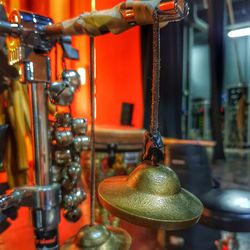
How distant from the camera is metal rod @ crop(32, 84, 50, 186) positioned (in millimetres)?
568

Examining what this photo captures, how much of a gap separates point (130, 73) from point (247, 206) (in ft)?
4.53

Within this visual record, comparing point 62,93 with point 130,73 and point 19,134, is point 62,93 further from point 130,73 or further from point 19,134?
point 130,73

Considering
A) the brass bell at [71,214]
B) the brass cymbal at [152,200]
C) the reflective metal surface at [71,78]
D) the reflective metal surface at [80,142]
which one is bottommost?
the brass bell at [71,214]

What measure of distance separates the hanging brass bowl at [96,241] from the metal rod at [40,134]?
0.46 ft

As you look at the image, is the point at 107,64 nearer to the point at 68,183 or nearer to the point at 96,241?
the point at 68,183

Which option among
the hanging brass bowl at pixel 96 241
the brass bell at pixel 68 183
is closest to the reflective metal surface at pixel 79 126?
the brass bell at pixel 68 183

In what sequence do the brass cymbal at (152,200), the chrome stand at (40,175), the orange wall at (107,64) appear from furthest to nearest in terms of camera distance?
1. the orange wall at (107,64)
2. the chrome stand at (40,175)
3. the brass cymbal at (152,200)

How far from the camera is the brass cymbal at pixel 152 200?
0.34 m

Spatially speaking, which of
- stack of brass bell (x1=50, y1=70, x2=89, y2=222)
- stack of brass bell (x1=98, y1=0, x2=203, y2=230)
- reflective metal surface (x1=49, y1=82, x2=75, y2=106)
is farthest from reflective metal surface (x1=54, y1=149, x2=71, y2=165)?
stack of brass bell (x1=98, y1=0, x2=203, y2=230)

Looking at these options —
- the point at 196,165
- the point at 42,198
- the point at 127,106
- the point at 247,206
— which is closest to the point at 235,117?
the point at 127,106

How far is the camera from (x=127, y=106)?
1746 mm

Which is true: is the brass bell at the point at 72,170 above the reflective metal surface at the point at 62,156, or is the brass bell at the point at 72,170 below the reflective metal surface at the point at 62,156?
below

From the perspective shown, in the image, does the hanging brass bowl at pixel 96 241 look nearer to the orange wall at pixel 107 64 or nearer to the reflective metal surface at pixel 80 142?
the reflective metal surface at pixel 80 142

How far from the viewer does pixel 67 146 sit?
62cm
